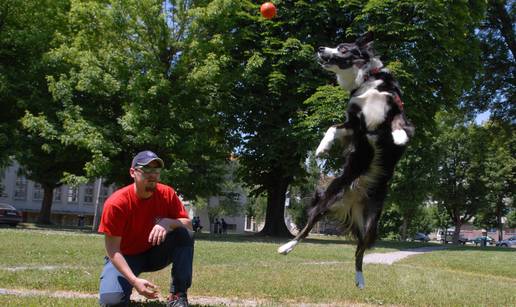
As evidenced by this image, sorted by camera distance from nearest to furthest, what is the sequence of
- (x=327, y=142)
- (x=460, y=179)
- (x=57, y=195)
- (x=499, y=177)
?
(x=327, y=142) < (x=499, y=177) < (x=460, y=179) < (x=57, y=195)

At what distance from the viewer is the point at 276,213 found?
26594 mm

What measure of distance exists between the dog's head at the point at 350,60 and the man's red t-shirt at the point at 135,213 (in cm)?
222

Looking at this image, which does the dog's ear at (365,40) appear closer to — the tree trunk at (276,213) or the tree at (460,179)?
the tree trunk at (276,213)

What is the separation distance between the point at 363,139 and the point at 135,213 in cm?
245

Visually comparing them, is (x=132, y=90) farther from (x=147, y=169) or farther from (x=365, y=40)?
(x=365, y=40)

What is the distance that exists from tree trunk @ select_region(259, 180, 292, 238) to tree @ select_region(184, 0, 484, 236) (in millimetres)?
102

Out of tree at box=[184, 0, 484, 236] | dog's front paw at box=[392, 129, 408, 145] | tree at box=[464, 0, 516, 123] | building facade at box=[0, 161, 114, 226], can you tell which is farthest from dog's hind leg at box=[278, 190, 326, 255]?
building facade at box=[0, 161, 114, 226]

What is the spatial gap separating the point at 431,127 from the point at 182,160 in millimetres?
11294

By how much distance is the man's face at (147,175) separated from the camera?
508 cm

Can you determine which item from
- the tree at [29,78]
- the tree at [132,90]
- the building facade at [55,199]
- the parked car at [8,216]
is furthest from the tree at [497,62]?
the building facade at [55,199]

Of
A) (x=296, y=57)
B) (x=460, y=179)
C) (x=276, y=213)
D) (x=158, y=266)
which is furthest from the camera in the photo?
(x=460, y=179)

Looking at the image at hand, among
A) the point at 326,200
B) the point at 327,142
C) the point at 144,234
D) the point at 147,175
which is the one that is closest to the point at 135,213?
the point at 144,234

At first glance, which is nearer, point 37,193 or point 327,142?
point 327,142

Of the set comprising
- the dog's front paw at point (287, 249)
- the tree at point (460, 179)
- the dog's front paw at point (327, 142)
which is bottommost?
the dog's front paw at point (287, 249)
